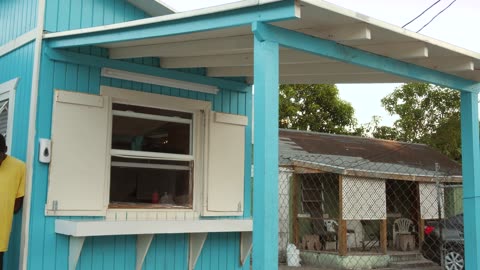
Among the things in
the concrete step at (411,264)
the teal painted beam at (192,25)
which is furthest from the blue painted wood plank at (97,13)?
the concrete step at (411,264)

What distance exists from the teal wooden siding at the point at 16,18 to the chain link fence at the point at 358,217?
26.9 ft

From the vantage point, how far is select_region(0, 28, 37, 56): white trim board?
522 centimetres

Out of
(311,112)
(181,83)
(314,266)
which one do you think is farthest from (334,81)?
(311,112)

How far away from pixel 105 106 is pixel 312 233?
387 inches

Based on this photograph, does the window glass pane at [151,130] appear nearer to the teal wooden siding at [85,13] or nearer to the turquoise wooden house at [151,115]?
the turquoise wooden house at [151,115]

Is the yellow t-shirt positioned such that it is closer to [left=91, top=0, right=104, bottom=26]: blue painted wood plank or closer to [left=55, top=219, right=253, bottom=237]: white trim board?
[left=55, top=219, right=253, bottom=237]: white trim board

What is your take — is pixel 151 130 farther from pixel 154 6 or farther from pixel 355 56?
pixel 355 56

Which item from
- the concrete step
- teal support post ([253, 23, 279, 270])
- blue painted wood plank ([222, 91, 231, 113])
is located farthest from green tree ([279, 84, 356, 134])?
teal support post ([253, 23, 279, 270])

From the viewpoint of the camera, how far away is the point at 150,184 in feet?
18.7

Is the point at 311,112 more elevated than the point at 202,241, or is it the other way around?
the point at 311,112

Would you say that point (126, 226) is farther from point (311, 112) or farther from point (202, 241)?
point (311, 112)

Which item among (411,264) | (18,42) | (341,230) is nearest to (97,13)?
(18,42)

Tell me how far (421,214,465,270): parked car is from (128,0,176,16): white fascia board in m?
7.58

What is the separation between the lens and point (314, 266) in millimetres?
12898
